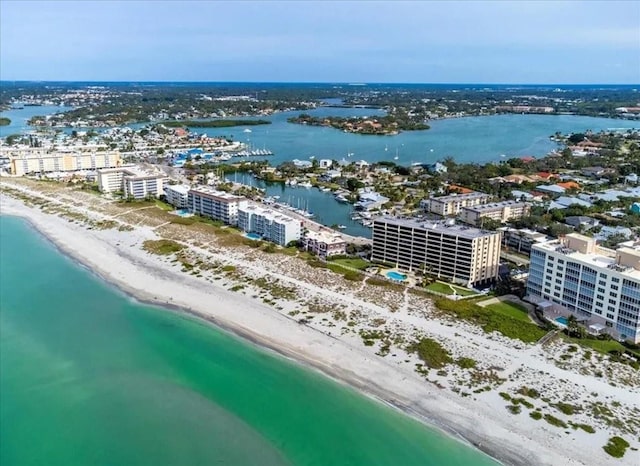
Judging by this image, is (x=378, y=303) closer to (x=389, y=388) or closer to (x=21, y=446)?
(x=389, y=388)

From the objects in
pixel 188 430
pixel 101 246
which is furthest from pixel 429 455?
pixel 101 246

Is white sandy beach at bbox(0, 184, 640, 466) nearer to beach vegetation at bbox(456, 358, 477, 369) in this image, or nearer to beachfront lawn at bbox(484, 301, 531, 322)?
beach vegetation at bbox(456, 358, 477, 369)

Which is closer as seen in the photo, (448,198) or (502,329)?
(502,329)

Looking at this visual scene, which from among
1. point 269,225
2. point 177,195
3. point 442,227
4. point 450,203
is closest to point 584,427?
point 442,227

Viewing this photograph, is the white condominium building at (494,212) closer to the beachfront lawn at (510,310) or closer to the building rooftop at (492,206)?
the building rooftop at (492,206)

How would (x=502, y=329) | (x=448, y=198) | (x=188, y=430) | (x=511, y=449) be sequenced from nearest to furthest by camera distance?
(x=511, y=449), (x=188, y=430), (x=502, y=329), (x=448, y=198)

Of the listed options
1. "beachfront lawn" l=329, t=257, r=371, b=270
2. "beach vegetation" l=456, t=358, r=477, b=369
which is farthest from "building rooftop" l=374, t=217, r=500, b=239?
"beach vegetation" l=456, t=358, r=477, b=369
